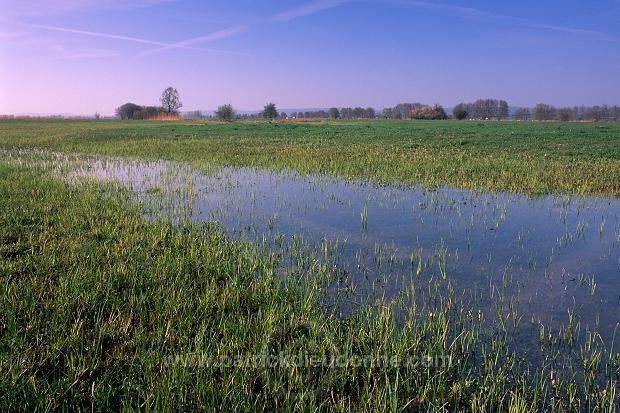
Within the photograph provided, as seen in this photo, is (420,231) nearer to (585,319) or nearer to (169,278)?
(585,319)

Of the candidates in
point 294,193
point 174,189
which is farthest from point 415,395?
point 174,189

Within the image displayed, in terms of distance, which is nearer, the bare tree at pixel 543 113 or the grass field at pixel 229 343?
the grass field at pixel 229 343

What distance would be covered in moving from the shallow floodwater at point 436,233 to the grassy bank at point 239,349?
0.66 metres

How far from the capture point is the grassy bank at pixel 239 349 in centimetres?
340

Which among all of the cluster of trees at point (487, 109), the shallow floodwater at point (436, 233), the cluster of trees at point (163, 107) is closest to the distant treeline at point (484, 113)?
the cluster of trees at point (487, 109)

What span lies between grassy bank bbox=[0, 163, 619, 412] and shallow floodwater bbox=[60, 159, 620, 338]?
0.66m

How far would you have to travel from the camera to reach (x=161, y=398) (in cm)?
329

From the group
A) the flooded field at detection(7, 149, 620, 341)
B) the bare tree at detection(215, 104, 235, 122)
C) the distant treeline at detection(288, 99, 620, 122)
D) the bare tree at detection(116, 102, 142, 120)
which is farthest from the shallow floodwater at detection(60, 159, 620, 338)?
the bare tree at detection(116, 102, 142, 120)

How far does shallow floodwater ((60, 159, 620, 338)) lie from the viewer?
568cm

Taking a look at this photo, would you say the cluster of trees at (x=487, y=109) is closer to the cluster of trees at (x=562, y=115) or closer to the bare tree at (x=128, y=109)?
the cluster of trees at (x=562, y=115)

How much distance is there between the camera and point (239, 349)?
13.3 feet

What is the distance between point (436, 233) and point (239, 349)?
544 centimetres

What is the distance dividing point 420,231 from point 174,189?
7659mm

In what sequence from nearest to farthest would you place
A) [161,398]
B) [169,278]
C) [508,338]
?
[161,398] < [508,338] < [169,278]
